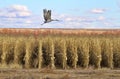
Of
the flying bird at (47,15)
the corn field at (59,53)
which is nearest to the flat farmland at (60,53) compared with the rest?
the corn field at (59,53)

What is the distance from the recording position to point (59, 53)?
2719cm

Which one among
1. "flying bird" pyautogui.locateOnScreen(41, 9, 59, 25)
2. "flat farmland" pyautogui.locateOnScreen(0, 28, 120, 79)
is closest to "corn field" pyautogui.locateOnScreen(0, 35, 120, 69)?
"flat farmland" pyautogui.locateOnScreen(0, 28, 120, 79)

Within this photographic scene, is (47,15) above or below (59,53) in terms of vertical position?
above

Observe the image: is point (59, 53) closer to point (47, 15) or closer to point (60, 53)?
point (60, 53)

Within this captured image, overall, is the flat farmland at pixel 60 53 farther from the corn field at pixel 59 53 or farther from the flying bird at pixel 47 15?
the flying bird at pixel 47 15

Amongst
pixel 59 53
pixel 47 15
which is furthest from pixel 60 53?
pixel 47 15

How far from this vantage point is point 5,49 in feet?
90.4

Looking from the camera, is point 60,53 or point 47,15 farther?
point 60,53

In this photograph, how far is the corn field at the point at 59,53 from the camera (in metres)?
26.6

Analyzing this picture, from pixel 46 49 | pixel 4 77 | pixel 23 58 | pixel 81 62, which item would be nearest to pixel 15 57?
pixel 23 58

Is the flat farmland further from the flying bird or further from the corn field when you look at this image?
the flying bird

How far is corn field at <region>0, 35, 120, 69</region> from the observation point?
87.1ft

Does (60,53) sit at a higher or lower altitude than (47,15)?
lower

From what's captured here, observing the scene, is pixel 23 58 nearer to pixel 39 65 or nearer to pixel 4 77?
pixel 39 65
